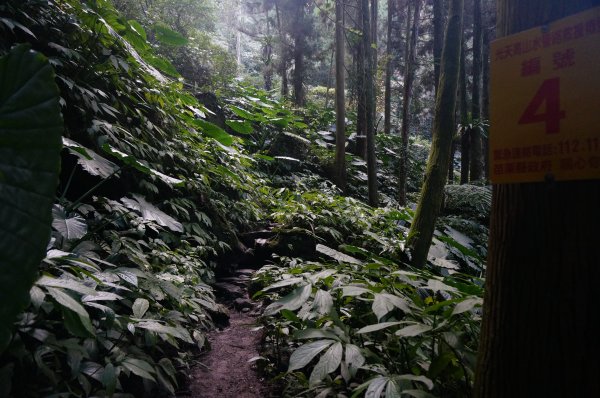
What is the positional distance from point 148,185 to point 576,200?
3335 millimetres

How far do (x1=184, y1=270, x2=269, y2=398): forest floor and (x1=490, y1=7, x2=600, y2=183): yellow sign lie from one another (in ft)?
6.39

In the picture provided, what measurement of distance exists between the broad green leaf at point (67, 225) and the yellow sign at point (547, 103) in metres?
2.03

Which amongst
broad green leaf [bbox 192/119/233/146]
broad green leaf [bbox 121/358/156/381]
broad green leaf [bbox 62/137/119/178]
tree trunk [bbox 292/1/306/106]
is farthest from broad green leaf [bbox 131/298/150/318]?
tree trunk [bbox 292/1/306/106]

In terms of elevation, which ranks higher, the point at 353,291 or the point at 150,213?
the point at 150,213

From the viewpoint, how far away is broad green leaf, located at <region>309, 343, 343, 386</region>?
141 centimetres

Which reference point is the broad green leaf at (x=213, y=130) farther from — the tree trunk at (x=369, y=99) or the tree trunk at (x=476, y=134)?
the tree trunk at (x=476, y=134)

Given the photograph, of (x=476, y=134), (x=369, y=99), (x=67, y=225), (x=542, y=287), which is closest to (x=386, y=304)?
(x=542, y=287)

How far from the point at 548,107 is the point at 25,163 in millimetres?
1455

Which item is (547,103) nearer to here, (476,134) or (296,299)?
(296,299)

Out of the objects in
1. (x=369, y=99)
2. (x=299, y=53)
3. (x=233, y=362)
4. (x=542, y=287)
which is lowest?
(x=233, y=362)

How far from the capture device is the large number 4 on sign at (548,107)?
1018 mm

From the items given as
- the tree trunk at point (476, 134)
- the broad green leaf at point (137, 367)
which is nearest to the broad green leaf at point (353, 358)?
the broad green leaf at point (137, 367)

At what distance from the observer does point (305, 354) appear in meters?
1.48

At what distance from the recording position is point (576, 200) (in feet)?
3.30
